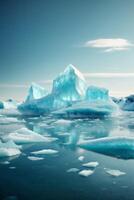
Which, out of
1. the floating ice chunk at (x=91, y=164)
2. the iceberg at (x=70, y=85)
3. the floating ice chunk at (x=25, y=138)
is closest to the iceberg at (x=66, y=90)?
the iceberg at (x=70, y=85)

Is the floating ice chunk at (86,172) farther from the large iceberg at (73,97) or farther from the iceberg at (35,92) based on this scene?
the iceberg at (35,92)

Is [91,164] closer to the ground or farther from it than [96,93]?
closer to the ground

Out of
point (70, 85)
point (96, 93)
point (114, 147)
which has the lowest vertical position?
point (114, 147)

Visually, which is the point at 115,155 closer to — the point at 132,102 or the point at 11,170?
the point at 11,170

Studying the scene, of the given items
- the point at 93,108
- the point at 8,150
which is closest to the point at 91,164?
the point at 8,150

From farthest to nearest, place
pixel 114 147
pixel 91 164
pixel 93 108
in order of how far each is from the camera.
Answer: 1. pixel 93 108
2. pixel 114 147
3. pixel 91 164

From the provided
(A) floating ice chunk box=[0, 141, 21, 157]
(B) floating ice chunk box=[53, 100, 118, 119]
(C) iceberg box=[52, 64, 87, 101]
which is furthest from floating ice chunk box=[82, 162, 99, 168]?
(C) iceberg box=[52, 64, 87, 101]

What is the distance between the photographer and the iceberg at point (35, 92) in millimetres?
33838

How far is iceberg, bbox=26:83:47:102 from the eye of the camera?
33838 millimetres

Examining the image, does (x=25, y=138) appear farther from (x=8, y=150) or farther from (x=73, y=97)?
(x=73, y=97)

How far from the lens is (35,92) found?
3441 centimetres

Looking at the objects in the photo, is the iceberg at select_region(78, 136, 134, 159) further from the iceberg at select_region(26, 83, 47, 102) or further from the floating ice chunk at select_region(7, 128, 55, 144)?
the iceberg at select_region(26, 83, 47, 102)

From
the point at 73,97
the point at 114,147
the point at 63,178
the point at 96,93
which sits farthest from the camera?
the point at 73,97

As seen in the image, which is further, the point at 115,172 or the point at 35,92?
the point at 35,92
